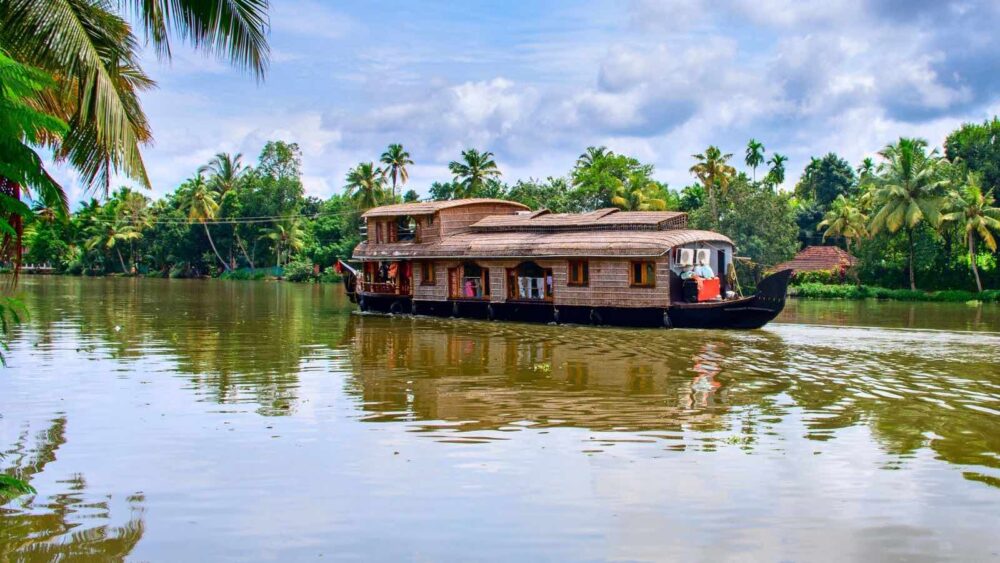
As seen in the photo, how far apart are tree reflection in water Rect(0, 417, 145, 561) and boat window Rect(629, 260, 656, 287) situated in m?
15.8

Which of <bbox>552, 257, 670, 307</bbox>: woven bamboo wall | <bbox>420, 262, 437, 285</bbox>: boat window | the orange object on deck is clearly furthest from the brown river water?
<bbox>420, 262, 437, 285</bbox>: boat window

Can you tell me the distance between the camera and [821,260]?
143 feet

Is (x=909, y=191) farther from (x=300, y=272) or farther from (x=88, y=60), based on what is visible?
(x=300, y=272)

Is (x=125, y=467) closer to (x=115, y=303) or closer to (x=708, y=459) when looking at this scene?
(x=708, y=459)

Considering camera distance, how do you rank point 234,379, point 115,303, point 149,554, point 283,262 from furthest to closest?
point 283,262 < point 115,303 < point 234,379 < point 149,554

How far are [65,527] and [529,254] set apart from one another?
1763cm

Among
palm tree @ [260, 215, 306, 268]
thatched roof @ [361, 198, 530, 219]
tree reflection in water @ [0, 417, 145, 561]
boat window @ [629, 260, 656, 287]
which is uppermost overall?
palm tree @ [260, 215, 306, 268]

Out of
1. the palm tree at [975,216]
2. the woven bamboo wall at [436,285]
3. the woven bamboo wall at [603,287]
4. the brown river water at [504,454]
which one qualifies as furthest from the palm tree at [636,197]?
the brown river water at [504,454]

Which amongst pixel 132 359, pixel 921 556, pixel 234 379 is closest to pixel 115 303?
pixel 132 359

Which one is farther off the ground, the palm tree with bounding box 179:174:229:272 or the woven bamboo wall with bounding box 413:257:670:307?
the palm tree with bounding box 179:174:229:272

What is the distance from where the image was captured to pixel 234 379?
13.2 meters

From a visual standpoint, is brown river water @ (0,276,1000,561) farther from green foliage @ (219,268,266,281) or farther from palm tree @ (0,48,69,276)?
green foliage @ (219,268,266,281)

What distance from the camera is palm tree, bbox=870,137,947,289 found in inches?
1437

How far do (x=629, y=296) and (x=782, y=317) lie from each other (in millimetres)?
7192
